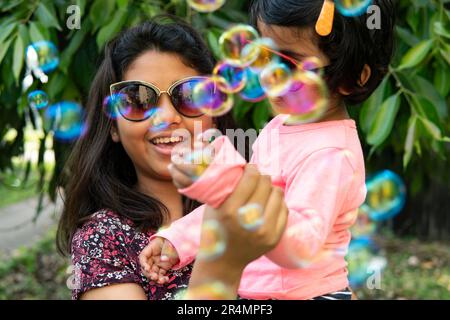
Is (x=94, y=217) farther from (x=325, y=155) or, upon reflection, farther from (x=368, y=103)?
(x=368, y=103)

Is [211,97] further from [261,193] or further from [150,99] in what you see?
[261,193]

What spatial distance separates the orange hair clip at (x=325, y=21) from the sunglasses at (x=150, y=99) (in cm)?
51

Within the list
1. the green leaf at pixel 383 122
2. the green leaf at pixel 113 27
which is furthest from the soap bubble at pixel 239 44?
the green leaf at pixel 113 27

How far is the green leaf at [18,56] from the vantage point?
264 centimetres

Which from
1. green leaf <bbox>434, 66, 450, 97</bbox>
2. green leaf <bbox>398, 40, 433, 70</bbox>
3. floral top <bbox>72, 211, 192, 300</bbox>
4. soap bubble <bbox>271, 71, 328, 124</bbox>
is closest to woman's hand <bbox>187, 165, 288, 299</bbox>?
soap bubble <bbox>271, 71, 328, 124</bbox>

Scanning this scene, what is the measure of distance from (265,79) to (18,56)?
120 cm

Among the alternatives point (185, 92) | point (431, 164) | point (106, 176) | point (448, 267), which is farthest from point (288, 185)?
point (448, 267)

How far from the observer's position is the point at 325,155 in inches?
61.6

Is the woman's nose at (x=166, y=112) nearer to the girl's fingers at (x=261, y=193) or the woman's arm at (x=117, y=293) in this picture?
the woman's arm at (x=117, y=293)

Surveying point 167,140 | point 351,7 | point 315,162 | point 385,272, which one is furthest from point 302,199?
point 385,272

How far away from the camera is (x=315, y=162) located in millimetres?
1550

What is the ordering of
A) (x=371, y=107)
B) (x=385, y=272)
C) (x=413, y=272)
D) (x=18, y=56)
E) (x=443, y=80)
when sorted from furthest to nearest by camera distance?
(x=413, y=272)
(x=385, y=272)
(x=443, y=80)
(x=371, y=107)
(x=18, y=56)

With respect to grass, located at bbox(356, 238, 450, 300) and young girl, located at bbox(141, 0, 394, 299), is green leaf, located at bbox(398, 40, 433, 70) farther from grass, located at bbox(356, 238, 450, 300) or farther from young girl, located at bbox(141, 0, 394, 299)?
grass, located at bbox(356, 238, 450, 300)

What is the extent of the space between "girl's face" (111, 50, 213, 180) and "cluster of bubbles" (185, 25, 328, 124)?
7 centimetres
